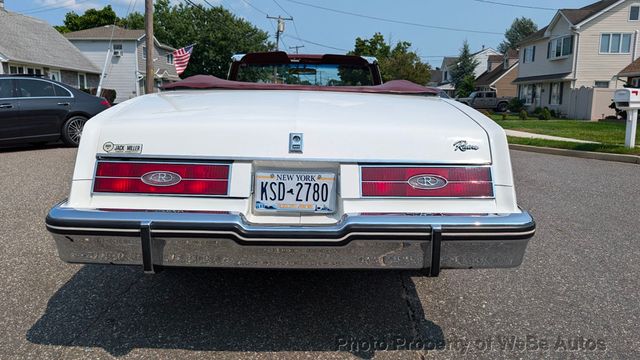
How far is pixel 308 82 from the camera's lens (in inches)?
215

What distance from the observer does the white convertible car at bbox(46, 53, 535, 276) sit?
237cm

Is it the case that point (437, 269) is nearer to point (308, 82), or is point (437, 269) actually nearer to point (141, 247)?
point (141, 247)

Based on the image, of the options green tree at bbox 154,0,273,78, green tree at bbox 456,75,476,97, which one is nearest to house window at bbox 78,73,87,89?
green tree at bbox 154,0,273,78

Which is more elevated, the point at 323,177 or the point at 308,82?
the point at 308,82

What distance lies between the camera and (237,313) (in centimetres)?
313

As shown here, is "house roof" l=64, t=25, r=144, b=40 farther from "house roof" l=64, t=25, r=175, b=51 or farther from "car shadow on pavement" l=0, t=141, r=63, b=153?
"car shadow on pavement" l=0, t=141, r=63, b=153

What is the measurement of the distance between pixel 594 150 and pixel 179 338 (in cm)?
1100

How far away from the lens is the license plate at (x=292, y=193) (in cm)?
250

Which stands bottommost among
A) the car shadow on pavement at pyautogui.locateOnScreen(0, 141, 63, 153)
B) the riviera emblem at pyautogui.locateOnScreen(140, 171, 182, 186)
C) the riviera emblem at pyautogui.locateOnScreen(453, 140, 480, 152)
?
the car shadow on pavement at pyautogui.locateOnScreen(0, 141, 63, 153)

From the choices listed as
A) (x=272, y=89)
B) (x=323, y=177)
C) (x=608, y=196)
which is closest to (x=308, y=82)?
(x=272, y=89)

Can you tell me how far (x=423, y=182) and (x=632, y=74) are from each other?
33.0 m

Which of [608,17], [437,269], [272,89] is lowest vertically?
[437,269]

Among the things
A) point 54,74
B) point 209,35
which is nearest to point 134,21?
point 209,35

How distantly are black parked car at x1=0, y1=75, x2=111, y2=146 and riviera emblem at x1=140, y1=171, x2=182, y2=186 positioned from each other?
8.72 meters
